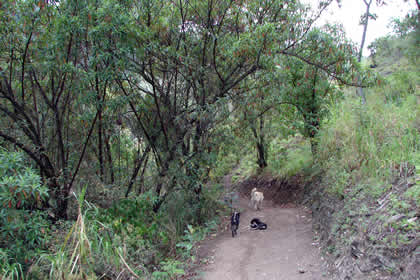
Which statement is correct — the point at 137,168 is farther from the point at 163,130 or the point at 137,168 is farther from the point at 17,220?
the point at 17,220

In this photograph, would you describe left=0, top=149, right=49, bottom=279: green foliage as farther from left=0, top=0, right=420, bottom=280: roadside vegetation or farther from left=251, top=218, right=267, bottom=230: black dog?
left=251, top=218, right=267, bottom=230: black dog

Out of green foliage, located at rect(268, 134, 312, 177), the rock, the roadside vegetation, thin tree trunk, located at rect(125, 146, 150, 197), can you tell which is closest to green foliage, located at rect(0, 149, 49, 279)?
the roadside vegetation

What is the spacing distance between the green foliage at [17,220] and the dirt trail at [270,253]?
9.43 ft

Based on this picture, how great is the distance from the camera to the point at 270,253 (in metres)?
5.93

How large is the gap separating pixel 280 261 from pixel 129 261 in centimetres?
280

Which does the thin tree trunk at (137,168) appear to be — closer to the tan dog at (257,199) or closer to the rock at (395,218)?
the tan dog at (257,199)

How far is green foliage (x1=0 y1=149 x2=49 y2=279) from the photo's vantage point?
390 centimetres

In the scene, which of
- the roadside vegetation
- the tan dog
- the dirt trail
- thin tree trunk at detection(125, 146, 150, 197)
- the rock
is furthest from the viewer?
the tan dog

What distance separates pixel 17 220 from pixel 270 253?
4472 millimetres

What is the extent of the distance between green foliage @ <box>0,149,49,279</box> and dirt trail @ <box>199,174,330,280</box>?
287 cm

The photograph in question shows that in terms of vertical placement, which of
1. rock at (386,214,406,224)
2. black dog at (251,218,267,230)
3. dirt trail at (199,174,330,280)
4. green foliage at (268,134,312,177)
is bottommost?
dirt trail at (199,174,330,280)

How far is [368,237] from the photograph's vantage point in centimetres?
411

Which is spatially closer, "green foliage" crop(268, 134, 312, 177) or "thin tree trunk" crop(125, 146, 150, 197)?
"thin tree trunk" crop(125, 146, 150, 197)

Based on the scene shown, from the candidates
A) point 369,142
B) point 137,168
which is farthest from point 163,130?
point 369,142
